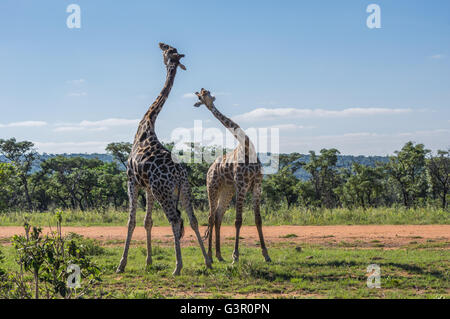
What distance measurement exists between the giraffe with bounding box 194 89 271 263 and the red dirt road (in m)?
2.69

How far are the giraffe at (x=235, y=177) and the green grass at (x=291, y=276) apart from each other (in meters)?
0.90

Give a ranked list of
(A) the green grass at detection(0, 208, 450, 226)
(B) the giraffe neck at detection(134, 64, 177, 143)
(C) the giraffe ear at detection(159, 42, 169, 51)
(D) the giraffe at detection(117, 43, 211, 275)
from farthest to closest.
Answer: (A) the green grass at detection(0, 208, 450, 226)
(C) the giraffe ear at detection(159, 42, 169, 51)
(B) the giraffe neck at detection(134, 64, 177, 143)
(D) the giraffe at detection(117, 43, 211, 275)

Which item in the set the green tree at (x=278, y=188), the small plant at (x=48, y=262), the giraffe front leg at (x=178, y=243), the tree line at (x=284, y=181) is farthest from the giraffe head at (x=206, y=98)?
the green tree at (x=278, y=188)

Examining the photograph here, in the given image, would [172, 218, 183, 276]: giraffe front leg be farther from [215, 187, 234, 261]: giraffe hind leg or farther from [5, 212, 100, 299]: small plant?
[5, 212, 100, 299]: small plant

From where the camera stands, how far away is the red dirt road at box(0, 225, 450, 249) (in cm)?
1295

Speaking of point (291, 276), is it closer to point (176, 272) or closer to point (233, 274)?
point (233, 274)

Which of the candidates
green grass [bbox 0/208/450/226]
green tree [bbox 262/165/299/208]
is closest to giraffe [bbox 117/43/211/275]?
green grass [bbox 0/208/450/226]

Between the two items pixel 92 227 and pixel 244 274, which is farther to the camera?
pixel 92 227

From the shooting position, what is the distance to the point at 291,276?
337 inches

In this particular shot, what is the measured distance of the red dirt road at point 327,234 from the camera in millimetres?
12952

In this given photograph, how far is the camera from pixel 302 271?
898 cm
